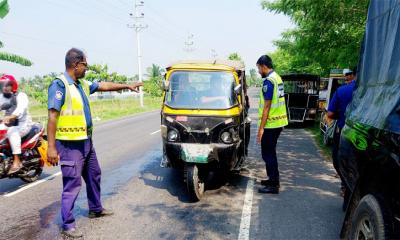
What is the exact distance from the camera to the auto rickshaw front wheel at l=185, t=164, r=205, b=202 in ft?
17.4

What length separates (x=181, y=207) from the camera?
5230 mm

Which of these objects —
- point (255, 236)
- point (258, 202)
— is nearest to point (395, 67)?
point (255, 236)

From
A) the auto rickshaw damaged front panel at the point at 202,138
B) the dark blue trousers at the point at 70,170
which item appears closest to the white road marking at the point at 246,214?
the auto rickshaw damaged front panel at the point at 202,138

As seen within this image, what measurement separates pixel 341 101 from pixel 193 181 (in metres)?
2.44

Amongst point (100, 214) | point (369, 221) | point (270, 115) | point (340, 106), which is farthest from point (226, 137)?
point (369, 221)

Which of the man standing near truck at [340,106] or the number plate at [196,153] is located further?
the number plate at [196,153]

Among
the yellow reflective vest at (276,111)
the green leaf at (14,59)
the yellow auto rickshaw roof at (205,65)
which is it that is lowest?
the yellow reflective vest at (276,111)

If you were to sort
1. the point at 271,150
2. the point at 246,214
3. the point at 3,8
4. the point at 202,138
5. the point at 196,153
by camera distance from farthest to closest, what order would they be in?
1. the point at 3,8
2. the point at 271,150
3. the point at 202,138
4. the point at 196,153
5. the point at 246,214

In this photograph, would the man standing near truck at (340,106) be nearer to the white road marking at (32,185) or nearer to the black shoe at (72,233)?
the black shoe at (72,233)

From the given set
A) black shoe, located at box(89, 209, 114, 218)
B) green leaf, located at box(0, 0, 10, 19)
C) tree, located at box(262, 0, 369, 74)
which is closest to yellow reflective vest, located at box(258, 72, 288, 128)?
black shoe, located at box(89, 209, 114, 218)

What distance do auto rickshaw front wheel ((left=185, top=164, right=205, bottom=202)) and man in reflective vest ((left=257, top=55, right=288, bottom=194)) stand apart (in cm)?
107

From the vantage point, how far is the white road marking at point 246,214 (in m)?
4.20

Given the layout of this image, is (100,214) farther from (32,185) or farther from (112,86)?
(32,185)

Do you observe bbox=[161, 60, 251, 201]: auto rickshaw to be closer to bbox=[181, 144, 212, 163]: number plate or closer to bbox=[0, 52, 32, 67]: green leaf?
bbox=[181, 144, 212, 163]: number plate
